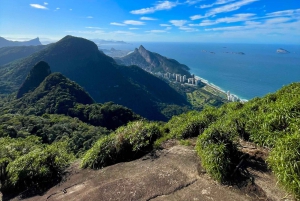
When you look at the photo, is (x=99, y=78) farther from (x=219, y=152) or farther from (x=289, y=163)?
(x=289, y=163)

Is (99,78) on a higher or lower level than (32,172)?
lower

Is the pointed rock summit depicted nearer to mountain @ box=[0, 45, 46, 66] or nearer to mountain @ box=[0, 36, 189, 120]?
mountain @ box=[0, 36, 189, 120]

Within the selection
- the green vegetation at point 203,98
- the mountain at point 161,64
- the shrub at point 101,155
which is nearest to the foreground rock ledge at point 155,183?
the shrub at point 101,155

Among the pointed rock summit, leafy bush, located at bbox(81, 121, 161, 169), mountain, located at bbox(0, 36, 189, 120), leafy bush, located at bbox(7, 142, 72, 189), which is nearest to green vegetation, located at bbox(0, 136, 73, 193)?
leafy bush, located at bbox(7, 142, 72, 189)

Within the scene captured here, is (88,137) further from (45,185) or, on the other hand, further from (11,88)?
(11,88)

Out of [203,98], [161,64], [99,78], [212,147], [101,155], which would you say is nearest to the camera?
[212,147]

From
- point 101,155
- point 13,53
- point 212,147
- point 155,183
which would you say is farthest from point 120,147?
point 13,53

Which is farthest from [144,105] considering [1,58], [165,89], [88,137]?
[1,58]
